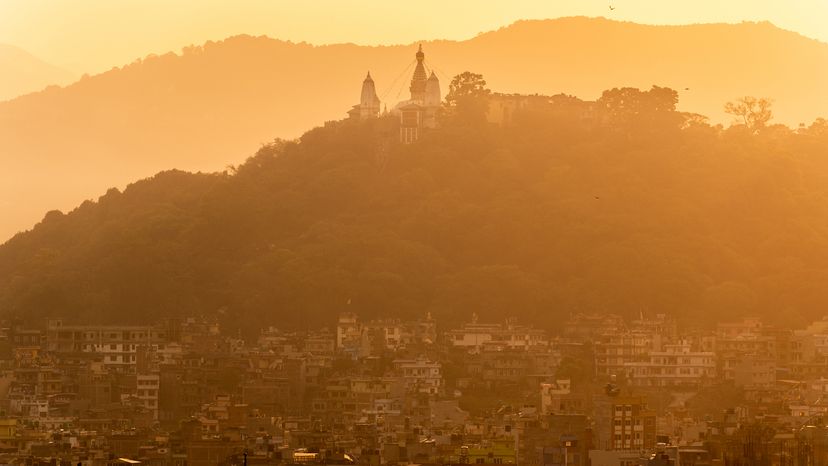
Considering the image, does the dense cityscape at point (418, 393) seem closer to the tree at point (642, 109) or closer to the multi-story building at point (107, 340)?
the multi-story building at point (107, 340)

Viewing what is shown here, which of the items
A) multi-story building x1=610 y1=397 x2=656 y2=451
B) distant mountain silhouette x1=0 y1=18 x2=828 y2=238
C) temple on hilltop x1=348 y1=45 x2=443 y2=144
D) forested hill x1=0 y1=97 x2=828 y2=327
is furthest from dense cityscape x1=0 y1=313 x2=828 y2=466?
distant mountain silhouette x1=0 y1=18 x2=828 y2=238

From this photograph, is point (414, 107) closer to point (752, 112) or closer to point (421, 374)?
point (752, 112)

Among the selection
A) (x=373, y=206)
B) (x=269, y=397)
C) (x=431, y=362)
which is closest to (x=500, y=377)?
(x=431, y=362)

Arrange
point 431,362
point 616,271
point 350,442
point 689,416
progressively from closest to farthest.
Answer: point 350,442 → point 689,416 → point 431,362 → point 616,271

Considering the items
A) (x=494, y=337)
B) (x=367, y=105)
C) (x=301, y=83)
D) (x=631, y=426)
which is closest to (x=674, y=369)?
(x=494, y=337)

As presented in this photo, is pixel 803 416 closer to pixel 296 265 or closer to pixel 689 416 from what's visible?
pixel 689 416
